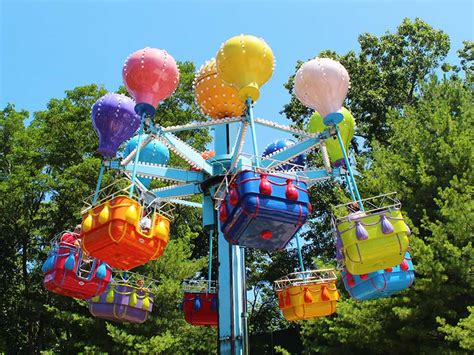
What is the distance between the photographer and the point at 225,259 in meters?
8.24

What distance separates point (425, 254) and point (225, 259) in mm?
4562

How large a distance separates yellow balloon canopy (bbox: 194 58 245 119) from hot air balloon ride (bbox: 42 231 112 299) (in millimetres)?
2957

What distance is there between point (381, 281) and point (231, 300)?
2.06m

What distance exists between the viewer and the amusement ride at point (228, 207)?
6328mm

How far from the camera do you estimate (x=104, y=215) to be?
6207 mm

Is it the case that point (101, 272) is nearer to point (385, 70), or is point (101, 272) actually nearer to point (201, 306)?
point (201, 306)

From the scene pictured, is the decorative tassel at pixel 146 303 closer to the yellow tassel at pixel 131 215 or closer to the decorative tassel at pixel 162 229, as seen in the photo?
the decorative tassel at pixel 162 229

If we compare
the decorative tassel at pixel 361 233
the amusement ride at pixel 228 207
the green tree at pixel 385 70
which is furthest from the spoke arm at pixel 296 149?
the green tree at pixel 385 70

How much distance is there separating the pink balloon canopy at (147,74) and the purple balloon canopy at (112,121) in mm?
886

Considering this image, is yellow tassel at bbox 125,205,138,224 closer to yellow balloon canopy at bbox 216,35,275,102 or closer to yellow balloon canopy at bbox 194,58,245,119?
yellow balloon canopy at bbox 216,35,275,102

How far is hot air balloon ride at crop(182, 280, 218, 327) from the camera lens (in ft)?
31.1

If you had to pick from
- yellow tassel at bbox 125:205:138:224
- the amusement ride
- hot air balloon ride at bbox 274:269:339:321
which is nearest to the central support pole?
the amusement ride

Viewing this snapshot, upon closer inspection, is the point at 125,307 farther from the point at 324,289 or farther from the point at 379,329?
the point at 379,329

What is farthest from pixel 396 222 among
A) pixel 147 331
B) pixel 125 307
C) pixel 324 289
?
pixel 147 331
